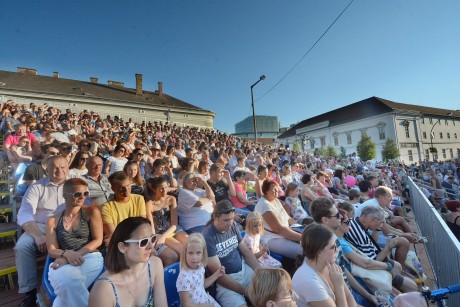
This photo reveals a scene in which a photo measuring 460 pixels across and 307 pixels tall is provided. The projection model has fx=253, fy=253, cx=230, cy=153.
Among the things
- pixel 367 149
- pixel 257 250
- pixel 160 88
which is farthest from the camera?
pixel 367 149

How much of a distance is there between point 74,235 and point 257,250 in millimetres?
2498

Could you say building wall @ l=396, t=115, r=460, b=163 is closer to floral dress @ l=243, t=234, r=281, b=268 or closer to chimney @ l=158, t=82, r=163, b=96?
chimney @ l=158, t=82, r=163, b=96

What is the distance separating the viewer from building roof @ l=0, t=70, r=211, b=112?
2865cm

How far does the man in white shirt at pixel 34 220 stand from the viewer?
3102mm

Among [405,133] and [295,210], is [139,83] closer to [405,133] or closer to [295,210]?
[295,210]

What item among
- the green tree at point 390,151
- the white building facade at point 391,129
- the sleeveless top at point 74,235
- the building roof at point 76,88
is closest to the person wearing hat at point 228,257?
the sleeveless top at point 74,235

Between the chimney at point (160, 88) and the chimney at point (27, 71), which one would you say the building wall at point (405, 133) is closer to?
the chimney at point (160, 88)

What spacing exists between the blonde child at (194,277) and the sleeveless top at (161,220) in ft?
4.72

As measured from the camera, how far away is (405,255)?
14.9 ft

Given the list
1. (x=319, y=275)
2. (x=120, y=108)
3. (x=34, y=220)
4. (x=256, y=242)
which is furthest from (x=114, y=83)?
(x=319, y=275)

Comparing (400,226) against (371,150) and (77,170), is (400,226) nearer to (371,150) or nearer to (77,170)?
(77,170)

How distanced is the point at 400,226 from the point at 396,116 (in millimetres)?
48261

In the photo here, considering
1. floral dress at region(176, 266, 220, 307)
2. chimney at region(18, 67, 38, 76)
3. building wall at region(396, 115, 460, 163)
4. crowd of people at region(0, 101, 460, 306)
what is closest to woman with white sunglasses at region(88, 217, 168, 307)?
crowd of people at region(0, 101, 460, 306)

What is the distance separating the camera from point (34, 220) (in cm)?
344
